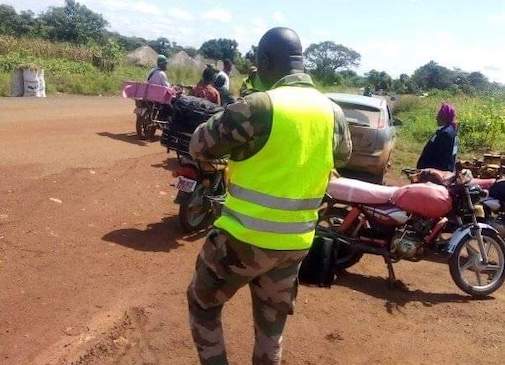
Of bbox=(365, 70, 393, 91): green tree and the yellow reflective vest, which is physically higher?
the yellow reflective vest

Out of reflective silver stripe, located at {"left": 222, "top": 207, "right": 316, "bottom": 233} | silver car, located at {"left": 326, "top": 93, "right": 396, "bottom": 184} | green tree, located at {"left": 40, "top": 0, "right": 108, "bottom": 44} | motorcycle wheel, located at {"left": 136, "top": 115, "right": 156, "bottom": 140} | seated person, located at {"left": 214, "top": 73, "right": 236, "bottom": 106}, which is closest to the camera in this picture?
reflective silver stripe, located at {"left": 222, "top": 207, "right": 316, "bottom": 233}

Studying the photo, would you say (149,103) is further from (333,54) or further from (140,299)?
(333,54)

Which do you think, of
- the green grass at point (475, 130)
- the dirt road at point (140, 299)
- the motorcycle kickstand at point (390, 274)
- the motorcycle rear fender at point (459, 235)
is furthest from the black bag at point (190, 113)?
the green grass at point (475, 130)

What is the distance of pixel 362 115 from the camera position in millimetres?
10508

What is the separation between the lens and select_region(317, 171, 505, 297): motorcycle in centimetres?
548

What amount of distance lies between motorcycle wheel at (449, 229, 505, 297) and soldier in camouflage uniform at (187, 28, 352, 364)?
3095 mm

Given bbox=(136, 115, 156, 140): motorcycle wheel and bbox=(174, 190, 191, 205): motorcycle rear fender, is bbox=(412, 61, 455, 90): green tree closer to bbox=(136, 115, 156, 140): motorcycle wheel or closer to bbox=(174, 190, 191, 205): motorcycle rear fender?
bbox=(136, 115, 156, 140): motorcycle wheel

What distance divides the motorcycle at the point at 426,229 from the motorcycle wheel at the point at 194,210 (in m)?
1.35

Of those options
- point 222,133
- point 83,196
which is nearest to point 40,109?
point 83,196

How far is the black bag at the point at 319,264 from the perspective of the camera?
5348 mm

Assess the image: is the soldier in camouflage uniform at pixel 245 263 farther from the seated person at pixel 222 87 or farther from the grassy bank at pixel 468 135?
the grassy bank at pixel 468 135

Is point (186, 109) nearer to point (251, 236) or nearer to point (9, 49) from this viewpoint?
point (251, 236)

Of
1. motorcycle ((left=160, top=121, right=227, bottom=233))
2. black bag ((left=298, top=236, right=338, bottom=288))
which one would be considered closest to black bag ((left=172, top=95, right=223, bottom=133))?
motorcycle ((left=160, top=121, right=227, bottom=233))

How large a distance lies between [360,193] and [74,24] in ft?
155
